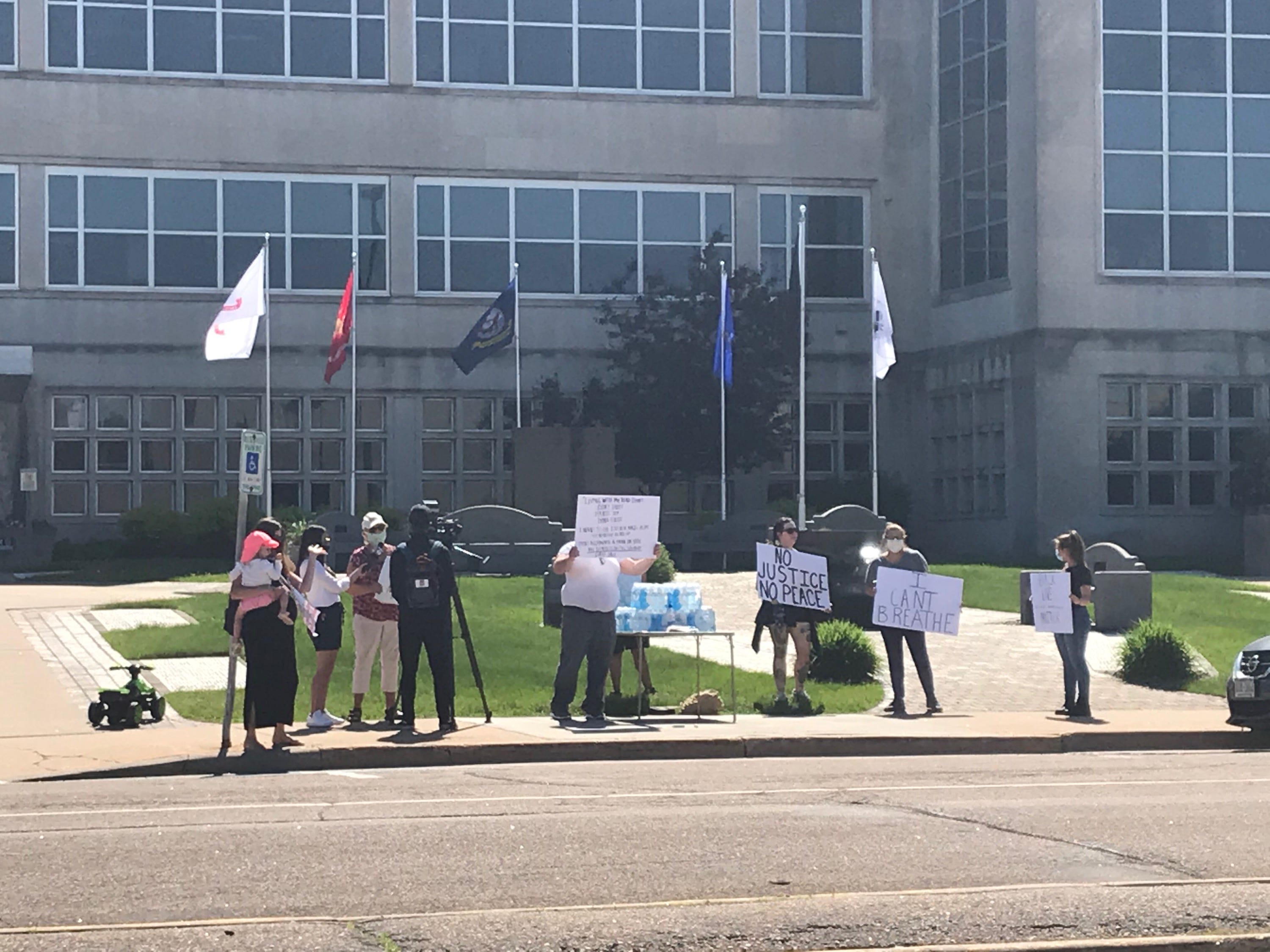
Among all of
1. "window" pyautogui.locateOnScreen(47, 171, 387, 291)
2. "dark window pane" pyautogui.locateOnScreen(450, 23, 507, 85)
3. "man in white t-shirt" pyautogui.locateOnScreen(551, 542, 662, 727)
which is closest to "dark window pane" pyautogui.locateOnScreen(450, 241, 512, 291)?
"window" pyautogui.locateOnScreen(47, 171, 387, 291)

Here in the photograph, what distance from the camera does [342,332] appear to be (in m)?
41.0

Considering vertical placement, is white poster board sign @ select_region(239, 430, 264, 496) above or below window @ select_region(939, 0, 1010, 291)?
below

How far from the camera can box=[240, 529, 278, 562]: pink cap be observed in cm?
1502

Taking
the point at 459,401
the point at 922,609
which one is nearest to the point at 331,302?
the point at 459,401

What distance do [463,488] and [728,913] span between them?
41093mm

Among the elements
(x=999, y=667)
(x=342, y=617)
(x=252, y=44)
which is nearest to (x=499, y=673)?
(x=342, y=617)

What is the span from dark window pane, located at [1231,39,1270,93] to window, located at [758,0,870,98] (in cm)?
952

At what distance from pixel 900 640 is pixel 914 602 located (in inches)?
16.7

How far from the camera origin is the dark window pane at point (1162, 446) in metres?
45.2

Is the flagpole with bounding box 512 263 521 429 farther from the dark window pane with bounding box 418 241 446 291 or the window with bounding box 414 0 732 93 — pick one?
the window with bounding box 414 0 732 93

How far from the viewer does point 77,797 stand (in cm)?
1274

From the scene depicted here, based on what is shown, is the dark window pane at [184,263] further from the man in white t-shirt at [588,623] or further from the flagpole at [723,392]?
the man in white t-shirt at [588,623]

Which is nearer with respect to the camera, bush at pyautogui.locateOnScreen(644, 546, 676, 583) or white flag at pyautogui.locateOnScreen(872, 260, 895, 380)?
bush at pyautogui.locateOnScreen(644, 546, 676, 583)

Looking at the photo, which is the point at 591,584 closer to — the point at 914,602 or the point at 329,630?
the point at 329,630
